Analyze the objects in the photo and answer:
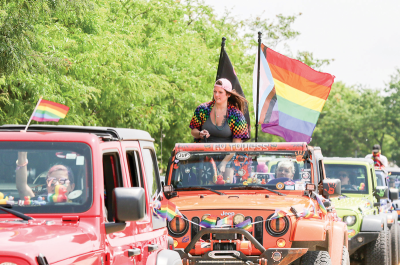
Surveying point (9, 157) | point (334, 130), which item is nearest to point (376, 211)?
point (9, 157)

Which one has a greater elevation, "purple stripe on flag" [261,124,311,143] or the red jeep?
"purple stripe on flag" [261,124,311,143]

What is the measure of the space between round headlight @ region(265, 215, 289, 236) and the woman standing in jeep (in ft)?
7.39

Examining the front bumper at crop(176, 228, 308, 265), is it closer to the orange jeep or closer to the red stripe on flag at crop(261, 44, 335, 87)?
the orange jeep

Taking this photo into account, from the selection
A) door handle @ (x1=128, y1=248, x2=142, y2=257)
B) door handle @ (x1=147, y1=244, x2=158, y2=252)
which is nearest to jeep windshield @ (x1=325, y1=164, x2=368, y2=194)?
door handle @ (x1=147, y1=244, x2=158, y2=252)

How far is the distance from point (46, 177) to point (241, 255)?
3181mm

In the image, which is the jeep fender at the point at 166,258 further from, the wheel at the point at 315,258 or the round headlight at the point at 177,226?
the wheel at the point at 315,258

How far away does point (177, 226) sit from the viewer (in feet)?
23.4

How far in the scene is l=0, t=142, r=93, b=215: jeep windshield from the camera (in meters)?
4.00

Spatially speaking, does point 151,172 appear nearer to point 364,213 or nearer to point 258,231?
point 258,231

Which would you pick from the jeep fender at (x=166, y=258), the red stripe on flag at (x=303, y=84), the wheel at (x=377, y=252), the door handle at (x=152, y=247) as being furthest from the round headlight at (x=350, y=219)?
the door handle at (x=152, y=247)

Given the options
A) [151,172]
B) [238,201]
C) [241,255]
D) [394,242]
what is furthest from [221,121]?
[394,242]

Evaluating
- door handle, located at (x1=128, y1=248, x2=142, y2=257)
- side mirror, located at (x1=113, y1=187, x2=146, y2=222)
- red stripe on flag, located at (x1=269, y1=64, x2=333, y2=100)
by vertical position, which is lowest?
door handle, located at (x1=128, y1=248, x2=142, y2=257)

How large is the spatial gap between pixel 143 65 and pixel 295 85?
448cm

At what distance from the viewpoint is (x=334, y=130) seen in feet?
206
